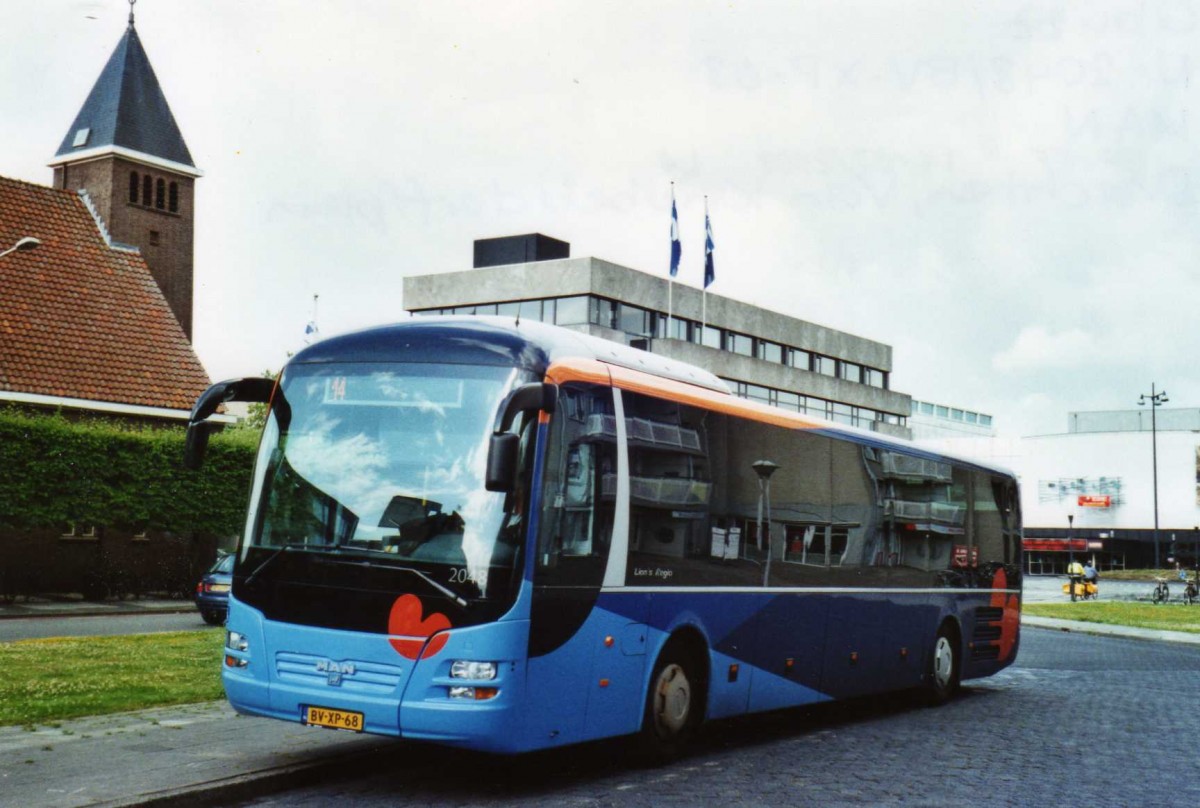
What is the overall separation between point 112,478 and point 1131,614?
2976 cm

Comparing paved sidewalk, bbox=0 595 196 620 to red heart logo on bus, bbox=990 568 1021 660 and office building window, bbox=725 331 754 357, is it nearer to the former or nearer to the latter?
red heart logo on bus, bbox=990 568 1021 660

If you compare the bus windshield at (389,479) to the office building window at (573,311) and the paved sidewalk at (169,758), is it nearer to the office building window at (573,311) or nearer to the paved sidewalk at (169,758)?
the paved sidewalk at (169,758)

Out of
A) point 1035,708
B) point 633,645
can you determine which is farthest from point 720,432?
point 1035,708

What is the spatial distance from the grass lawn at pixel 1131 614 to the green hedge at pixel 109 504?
22943 mm

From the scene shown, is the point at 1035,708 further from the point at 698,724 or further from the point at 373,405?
the point at 373,405

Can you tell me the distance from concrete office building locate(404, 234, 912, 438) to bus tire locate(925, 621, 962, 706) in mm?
43207

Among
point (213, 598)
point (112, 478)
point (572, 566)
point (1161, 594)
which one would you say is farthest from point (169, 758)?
point (1161, 594)

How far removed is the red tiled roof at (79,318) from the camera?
3834cm

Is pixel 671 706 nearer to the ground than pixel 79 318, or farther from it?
nearer to the ground

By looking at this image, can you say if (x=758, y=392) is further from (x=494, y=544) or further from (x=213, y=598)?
(x=494, y=544)

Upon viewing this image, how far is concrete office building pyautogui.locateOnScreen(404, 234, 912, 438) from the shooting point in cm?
7088

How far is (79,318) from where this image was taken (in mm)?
40844

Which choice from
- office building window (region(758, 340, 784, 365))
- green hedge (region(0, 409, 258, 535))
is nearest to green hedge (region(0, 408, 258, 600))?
green hedge (region(0, 409, 258, 535))

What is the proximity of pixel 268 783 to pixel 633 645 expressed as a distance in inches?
109
